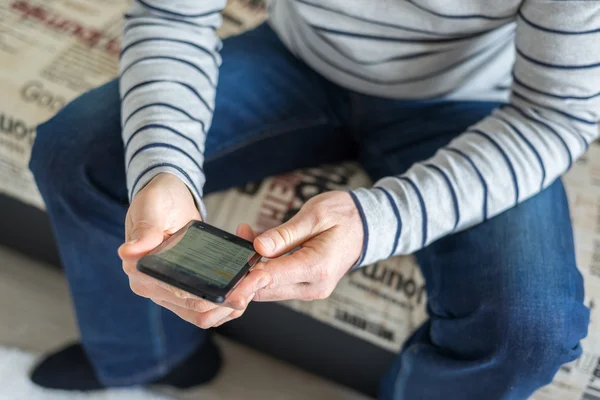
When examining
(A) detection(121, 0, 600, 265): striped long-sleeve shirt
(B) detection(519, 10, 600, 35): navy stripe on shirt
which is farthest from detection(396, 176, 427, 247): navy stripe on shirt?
(B) detection(519, 10, 600, 35): navy stripe on shirt

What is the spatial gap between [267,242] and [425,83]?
14.0 inches

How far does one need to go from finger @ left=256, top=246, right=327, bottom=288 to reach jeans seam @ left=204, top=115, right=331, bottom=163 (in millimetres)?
254

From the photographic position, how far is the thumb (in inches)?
21.2

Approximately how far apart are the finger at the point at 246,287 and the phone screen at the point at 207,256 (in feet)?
0.03

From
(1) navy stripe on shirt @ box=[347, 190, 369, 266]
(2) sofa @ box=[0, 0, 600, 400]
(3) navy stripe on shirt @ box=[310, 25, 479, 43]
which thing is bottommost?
(2) sofa @ box=[0, 0, 600, 400]

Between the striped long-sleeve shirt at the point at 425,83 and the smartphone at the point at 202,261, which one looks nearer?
the smartphone at the point at 202,261

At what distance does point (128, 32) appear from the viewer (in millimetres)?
756

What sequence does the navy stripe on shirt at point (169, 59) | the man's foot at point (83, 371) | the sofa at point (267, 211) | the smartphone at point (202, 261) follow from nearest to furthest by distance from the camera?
the smartphone at point (202, 261) → the navy stripe on shirt at point (169, 59) → the sofa at point (267, 211) → the man's foot at point (83, 371)

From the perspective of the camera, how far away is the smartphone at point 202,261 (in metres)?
0.52

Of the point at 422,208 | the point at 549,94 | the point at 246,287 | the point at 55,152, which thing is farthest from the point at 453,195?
the point at 55,152

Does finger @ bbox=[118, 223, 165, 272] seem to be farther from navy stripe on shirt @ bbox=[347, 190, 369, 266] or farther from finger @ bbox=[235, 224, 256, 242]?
navy stripe on shirt @ bbox=[347, 190, 369, 266]

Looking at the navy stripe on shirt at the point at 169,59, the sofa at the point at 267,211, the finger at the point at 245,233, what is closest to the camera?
the finger at the point at 245,233

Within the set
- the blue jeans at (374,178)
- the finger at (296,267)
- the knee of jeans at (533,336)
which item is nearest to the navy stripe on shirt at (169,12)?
the blue jeans at (374,178)

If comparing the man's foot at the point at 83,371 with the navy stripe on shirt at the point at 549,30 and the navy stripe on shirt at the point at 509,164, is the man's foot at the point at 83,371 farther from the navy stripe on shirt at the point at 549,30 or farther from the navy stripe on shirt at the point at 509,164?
the navy stripe on shirt at the point at 549,30
